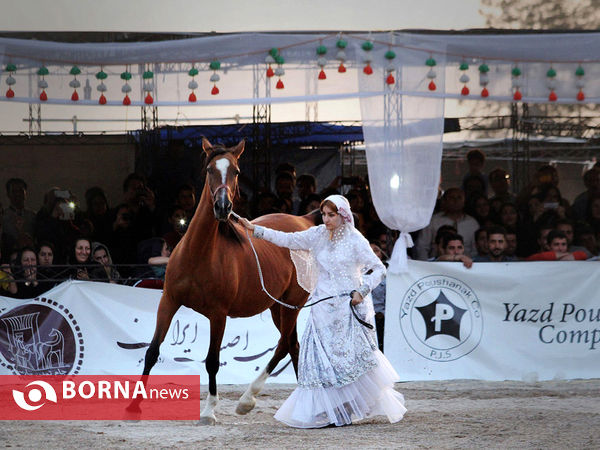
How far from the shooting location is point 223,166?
760 cm

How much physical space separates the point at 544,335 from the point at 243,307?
3720 millimetres

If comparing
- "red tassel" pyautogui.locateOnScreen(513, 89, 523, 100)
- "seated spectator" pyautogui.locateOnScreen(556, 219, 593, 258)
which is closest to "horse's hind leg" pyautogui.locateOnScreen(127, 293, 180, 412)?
"red tassel" pyautogui.locateOnScreen(513, 89, 523, 100)

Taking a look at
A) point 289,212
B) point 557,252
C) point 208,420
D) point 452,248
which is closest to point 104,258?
point 289,212

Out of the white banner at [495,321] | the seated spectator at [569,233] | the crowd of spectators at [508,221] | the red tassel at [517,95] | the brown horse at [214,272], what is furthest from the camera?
the seated spectator at [569,233]

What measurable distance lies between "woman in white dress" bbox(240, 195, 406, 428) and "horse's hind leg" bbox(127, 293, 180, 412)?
3.01ft

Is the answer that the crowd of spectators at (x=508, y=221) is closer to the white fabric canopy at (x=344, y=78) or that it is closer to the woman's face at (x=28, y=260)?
the white fabric canopy at (x=344, y=78)

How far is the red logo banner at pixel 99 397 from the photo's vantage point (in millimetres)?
8039

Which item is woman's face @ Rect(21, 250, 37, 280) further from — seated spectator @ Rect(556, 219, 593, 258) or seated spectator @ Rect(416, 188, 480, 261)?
seated spectator @ Rect(556, 219, 593, 258)

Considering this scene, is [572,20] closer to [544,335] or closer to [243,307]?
[544,335]

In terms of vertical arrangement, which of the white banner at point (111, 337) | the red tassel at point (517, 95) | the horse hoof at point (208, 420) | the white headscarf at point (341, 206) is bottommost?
the horse hoof at point (208, 420)

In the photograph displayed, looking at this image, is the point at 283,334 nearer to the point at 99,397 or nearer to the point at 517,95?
the point at 99,397

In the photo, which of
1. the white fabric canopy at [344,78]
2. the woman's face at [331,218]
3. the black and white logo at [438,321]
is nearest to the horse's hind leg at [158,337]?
the woman's face at [331,218]

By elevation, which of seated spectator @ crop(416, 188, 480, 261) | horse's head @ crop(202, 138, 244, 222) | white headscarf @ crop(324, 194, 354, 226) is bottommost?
seated spectator @ crop(416, 188, 480, 261)

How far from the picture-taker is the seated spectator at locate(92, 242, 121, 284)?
416 inches
